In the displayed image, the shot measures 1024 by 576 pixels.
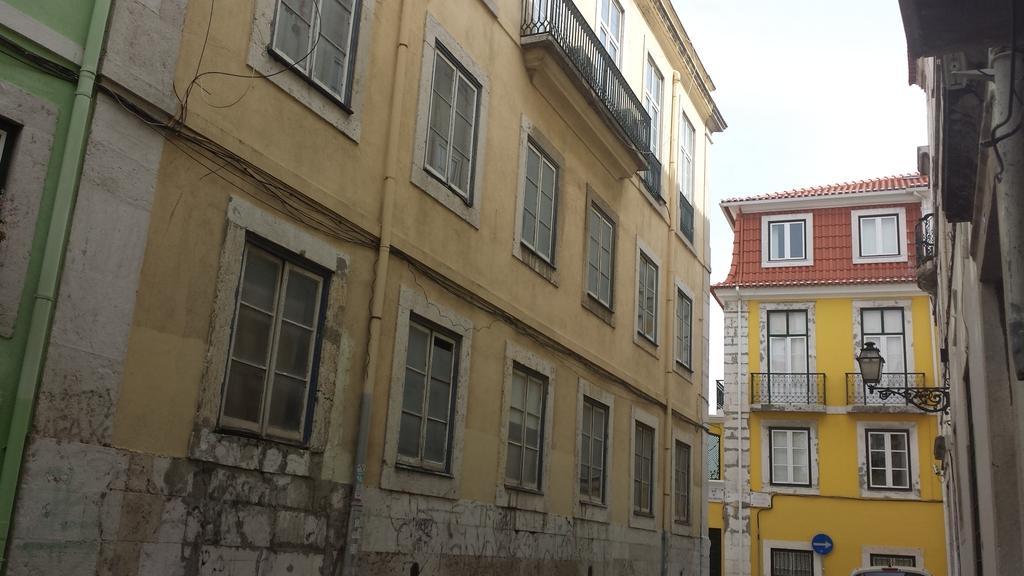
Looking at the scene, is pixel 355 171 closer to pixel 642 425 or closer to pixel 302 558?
pixel 302 558

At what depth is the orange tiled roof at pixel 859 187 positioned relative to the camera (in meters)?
27.3

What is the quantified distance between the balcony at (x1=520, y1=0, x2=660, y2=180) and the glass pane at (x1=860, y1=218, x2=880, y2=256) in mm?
14774

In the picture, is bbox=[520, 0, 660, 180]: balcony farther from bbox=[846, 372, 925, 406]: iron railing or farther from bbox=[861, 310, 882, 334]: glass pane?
bbox=[861, 310, 882, 334]: glass pane

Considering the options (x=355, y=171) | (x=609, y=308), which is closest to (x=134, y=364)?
(x=355, y=171)

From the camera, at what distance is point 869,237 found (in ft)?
90.0

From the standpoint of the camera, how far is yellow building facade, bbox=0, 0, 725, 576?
588cm

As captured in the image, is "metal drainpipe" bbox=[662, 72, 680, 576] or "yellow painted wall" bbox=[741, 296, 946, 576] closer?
"metal drainpipe" bbox=[662, 72, 680, 576]

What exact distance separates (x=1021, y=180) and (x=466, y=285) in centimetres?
643

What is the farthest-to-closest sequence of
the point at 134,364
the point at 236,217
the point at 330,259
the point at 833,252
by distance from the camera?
the point at 833,252 < the point at 330,259 < the point at 236,217 < the point at 134,364

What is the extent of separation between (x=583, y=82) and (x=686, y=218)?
20.3ft

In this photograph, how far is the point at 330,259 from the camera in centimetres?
774

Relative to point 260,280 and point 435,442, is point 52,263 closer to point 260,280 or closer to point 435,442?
point 260,280

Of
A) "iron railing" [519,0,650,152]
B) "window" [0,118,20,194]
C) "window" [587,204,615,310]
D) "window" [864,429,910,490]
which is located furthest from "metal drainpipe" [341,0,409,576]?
"window" [864,429,910,490]

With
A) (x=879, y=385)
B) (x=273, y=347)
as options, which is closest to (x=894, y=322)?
(x=879, y=385)
